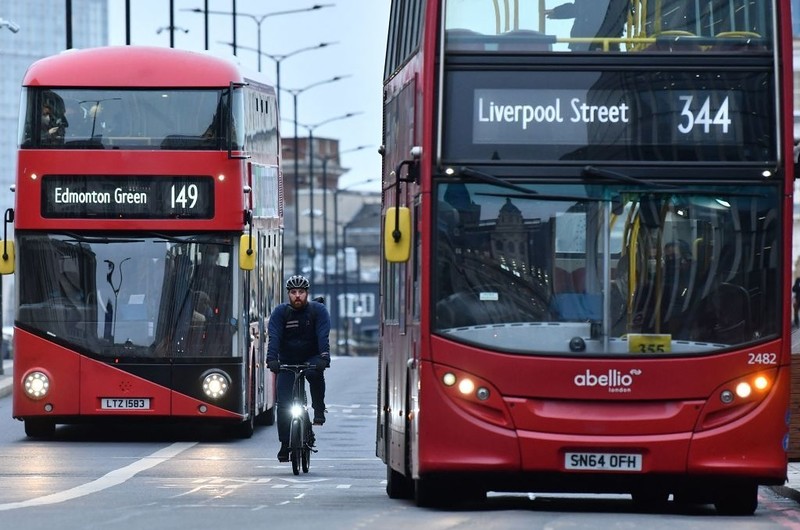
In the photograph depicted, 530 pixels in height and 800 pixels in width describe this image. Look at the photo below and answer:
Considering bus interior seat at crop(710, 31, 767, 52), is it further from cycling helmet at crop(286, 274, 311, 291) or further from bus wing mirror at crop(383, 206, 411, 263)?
Answer: cycling helmet at crop(286, 274, 311, 291)

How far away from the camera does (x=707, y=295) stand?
14141 mm

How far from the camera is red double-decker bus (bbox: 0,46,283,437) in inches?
946

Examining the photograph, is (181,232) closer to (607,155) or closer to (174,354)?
(174,354)

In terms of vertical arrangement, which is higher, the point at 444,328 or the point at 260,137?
the point at 260,137

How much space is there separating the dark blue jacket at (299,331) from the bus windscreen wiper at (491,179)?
570cm

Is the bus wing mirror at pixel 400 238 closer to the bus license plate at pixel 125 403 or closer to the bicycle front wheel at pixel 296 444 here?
the bicycle front wheel at pixel 296 444

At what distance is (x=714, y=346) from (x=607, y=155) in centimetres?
137

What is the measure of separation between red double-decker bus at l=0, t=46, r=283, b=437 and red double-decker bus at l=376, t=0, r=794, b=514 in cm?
992

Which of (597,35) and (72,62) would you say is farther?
(72,62)

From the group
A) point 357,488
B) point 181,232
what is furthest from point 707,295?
point 181,232

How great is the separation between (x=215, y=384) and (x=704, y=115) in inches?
442

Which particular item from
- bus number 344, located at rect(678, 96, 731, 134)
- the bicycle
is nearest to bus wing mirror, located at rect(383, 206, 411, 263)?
bus number 344, located at rect(678, 96, 731, 134)

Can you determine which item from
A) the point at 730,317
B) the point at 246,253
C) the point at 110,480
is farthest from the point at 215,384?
the point at 730,317

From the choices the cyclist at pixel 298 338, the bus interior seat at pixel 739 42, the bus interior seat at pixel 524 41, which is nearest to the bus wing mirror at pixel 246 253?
the cyclist at pixel 298 338
